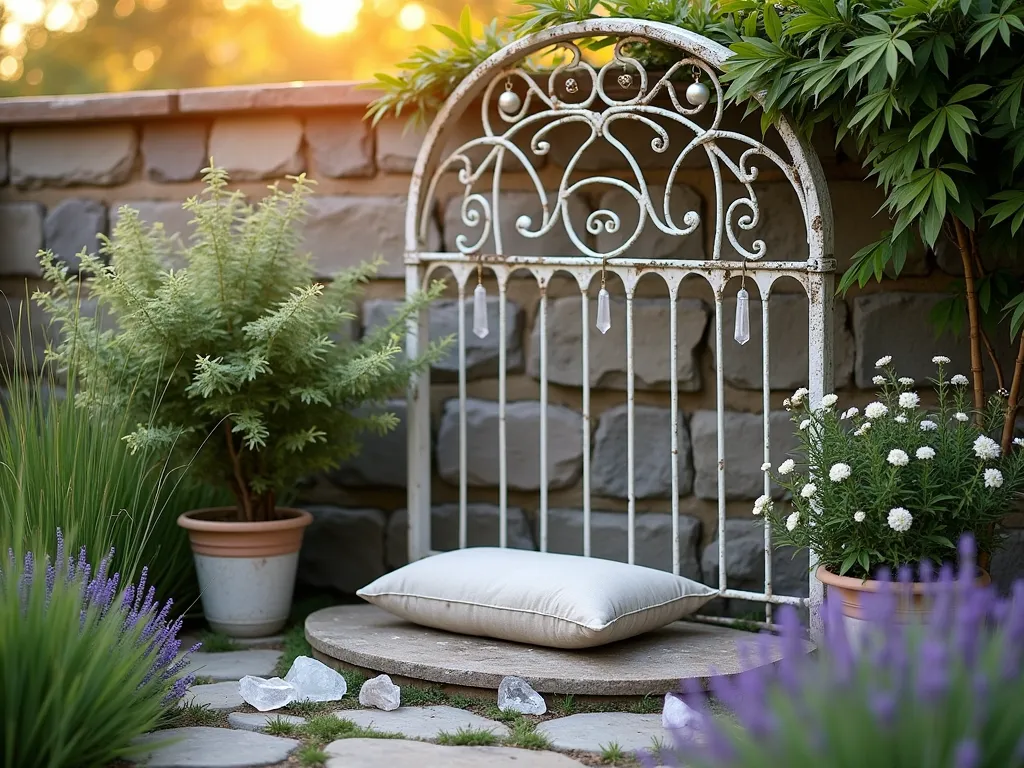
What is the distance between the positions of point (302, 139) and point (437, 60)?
61cm

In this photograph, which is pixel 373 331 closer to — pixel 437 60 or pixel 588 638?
pixel 437 60

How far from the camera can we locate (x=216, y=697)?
8.59ft

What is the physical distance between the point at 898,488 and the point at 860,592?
0.83 feet

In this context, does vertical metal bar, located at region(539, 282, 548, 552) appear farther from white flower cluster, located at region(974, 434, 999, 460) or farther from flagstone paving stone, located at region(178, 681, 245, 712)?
white flower cluster, located at region(974, 434, 999, 460)

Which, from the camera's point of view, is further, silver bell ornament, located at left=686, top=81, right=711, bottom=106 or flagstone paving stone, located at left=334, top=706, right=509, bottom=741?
silver bell ornament, located at left=686, top=81, right=711, bottom=106

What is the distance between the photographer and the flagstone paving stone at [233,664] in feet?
9.27

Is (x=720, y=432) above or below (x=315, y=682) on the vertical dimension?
above

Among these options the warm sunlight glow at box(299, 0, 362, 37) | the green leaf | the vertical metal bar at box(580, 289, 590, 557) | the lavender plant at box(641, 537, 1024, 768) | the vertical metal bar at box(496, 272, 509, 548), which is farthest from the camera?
the warm sunlight glow at box(299, 0, 362, 37)

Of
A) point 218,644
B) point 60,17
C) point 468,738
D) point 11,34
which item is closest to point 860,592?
point 468,738

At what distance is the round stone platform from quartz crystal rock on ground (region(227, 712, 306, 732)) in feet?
0.98

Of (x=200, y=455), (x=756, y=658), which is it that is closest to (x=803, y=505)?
(x=756, y=658)

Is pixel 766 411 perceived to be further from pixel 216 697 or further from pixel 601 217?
pixel 216 697

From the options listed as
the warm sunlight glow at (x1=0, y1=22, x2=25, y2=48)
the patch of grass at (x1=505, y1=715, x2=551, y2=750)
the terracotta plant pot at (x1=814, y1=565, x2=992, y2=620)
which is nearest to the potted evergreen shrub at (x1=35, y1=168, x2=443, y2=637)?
the patch of grass at (x1=505, y1=715, x2=551, y2=750)

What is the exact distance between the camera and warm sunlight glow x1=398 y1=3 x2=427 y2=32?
13.1 m
